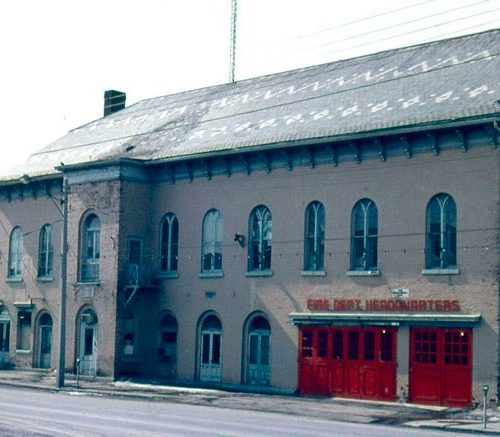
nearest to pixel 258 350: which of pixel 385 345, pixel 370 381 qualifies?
pixel 370 381

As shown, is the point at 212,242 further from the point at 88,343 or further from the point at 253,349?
the point at 88,343

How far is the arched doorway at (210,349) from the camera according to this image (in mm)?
37781

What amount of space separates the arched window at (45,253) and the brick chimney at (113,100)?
9.39 metres

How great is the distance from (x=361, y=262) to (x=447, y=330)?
411 cm

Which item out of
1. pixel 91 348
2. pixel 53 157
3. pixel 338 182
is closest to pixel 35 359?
pixel 91 348

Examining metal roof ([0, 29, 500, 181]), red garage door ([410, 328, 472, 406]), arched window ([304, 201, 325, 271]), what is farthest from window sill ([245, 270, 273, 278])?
red garage door ([410, 328, 472, 406])

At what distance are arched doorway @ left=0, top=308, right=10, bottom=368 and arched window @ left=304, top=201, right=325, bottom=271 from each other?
1761 centimetres

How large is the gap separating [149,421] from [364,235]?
12.7m

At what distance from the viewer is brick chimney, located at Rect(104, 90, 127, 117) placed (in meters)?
52.1

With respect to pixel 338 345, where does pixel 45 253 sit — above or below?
above

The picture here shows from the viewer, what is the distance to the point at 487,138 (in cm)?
2994

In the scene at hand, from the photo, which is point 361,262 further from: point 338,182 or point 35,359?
point 35,359

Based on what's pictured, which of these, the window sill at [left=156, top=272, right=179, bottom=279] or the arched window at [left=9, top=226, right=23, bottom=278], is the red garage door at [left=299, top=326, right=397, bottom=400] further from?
the arched window at [left=9, top=226, right=23, bottom=278]

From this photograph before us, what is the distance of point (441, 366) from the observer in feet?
100
